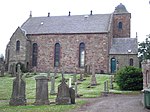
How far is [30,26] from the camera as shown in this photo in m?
50.3

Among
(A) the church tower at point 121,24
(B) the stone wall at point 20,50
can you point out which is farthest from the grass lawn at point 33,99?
(A) the church tower at point 121,24

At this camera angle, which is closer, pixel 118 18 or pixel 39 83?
pixel 39 83

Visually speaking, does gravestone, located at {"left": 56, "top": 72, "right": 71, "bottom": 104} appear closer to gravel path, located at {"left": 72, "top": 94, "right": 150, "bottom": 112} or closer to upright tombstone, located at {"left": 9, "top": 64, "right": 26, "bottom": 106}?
gravel path, located at {"left": 72, "top": 94, "right": 150, "bottom": 112}

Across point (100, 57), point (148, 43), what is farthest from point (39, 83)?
point (148, 43)

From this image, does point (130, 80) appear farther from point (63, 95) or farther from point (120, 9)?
point (120, 9)

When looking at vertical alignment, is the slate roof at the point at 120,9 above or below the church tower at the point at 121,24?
above

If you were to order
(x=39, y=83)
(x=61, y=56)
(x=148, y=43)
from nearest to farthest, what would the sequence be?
(x=39, y=83), (x=61, y=56), (x=148, y=43)

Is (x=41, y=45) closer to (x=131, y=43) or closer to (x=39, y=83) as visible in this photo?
Result: (x=131, y=43)

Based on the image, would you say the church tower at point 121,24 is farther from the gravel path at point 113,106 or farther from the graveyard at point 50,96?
the gravel path at point 113,106

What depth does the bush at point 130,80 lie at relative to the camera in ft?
88.9

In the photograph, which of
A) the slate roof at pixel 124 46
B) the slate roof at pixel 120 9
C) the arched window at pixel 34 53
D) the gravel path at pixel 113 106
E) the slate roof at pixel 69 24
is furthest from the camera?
the slate roof at pixel 120 9

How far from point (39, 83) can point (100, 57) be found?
28.3 m

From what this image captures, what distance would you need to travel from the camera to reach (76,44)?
151ft

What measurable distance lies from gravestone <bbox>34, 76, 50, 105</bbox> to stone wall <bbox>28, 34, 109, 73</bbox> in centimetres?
2795
